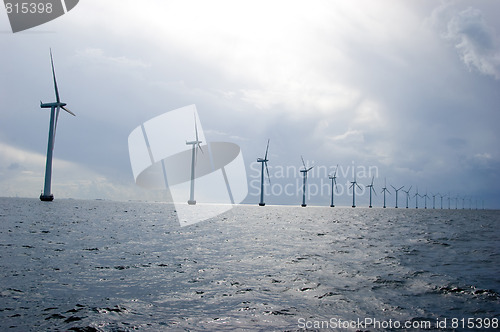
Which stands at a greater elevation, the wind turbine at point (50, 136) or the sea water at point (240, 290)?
the wind turbine at point (50, 136)

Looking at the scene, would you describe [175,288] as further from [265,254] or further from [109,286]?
[265,254]

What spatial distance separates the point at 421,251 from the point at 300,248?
452 inches

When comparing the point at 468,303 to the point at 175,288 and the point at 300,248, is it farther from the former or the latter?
the point at 300,248

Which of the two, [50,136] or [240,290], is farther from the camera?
[50,136]

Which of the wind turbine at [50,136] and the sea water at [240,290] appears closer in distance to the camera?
the sea water at [240,290]

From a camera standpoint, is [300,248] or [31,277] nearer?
[31,277]

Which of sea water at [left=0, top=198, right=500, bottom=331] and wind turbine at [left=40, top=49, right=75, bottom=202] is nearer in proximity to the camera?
sea water at [left=0, top=198, right=500, bottom=331]

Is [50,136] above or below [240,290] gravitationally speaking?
above

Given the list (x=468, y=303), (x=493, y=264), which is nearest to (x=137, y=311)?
(x=468, y=303)

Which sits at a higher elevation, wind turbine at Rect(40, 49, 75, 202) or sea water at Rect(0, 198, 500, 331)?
wind turbine at Rect(40, 49, 75, 202)

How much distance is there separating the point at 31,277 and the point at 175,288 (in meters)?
8.26

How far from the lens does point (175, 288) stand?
17875 millimetres

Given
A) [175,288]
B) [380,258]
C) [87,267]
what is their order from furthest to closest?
[380,258]
[87,267]
[175,288]

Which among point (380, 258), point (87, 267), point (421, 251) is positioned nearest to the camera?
point (87, 267)
